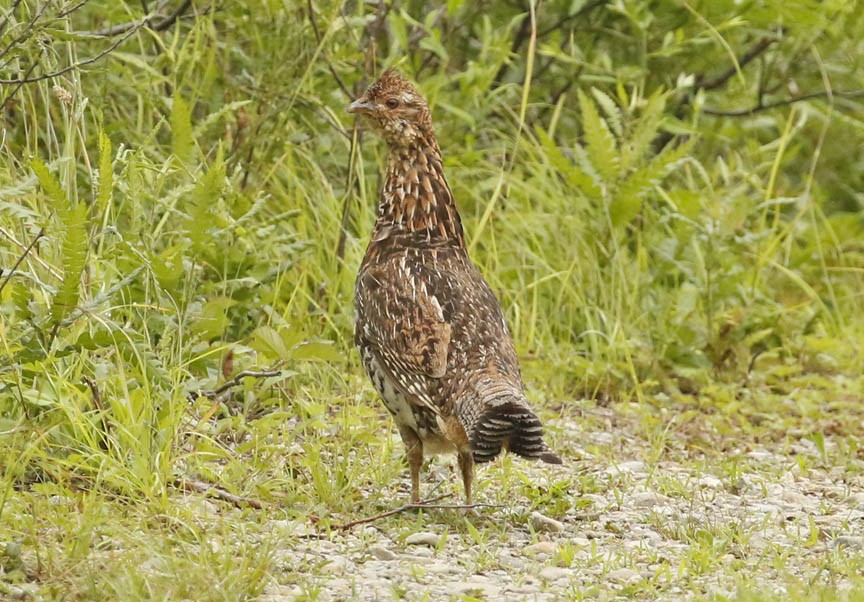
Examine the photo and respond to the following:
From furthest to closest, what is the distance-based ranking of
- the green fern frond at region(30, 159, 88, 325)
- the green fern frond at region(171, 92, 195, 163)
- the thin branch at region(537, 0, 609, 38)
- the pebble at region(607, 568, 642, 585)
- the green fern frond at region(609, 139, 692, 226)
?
the thin branch at region(537, 0, 609, 38) → the green fern frond at region(609, 139, 692, 226) → the green fern frond at region(171, 92, 195, 163) → the green fern frond at region(30, 159, 88, 325) → the pebble at region(607, 568, 642, 585)

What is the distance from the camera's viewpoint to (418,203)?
19.7 ft

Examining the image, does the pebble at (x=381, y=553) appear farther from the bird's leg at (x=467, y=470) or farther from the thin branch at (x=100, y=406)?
the thin branch at (x=100, y=406)

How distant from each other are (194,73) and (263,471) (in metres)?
3.33

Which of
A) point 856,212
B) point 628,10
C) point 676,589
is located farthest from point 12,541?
point 856,212

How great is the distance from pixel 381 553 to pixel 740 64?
6175 millimetres

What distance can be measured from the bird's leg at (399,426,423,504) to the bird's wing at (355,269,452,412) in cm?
29

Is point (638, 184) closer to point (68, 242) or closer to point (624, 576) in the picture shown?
point (624, 576)

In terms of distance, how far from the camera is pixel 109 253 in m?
5.79

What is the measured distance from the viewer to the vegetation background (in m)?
5.04

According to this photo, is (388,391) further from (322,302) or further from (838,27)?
(838,27)

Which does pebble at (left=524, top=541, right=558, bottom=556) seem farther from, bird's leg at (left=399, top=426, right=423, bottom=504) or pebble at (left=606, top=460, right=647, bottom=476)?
pebble at (left=606, top=460, right=647, bottom=476)

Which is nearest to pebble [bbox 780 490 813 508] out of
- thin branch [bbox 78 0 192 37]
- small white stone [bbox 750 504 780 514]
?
small white stone [bbox 750 504 780 514]

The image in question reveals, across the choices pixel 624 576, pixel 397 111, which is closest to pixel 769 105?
pixel 397 111

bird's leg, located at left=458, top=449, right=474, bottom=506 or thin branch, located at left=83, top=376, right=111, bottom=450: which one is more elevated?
thin branch, located at left=83, top=376, right=111, bottom=450
